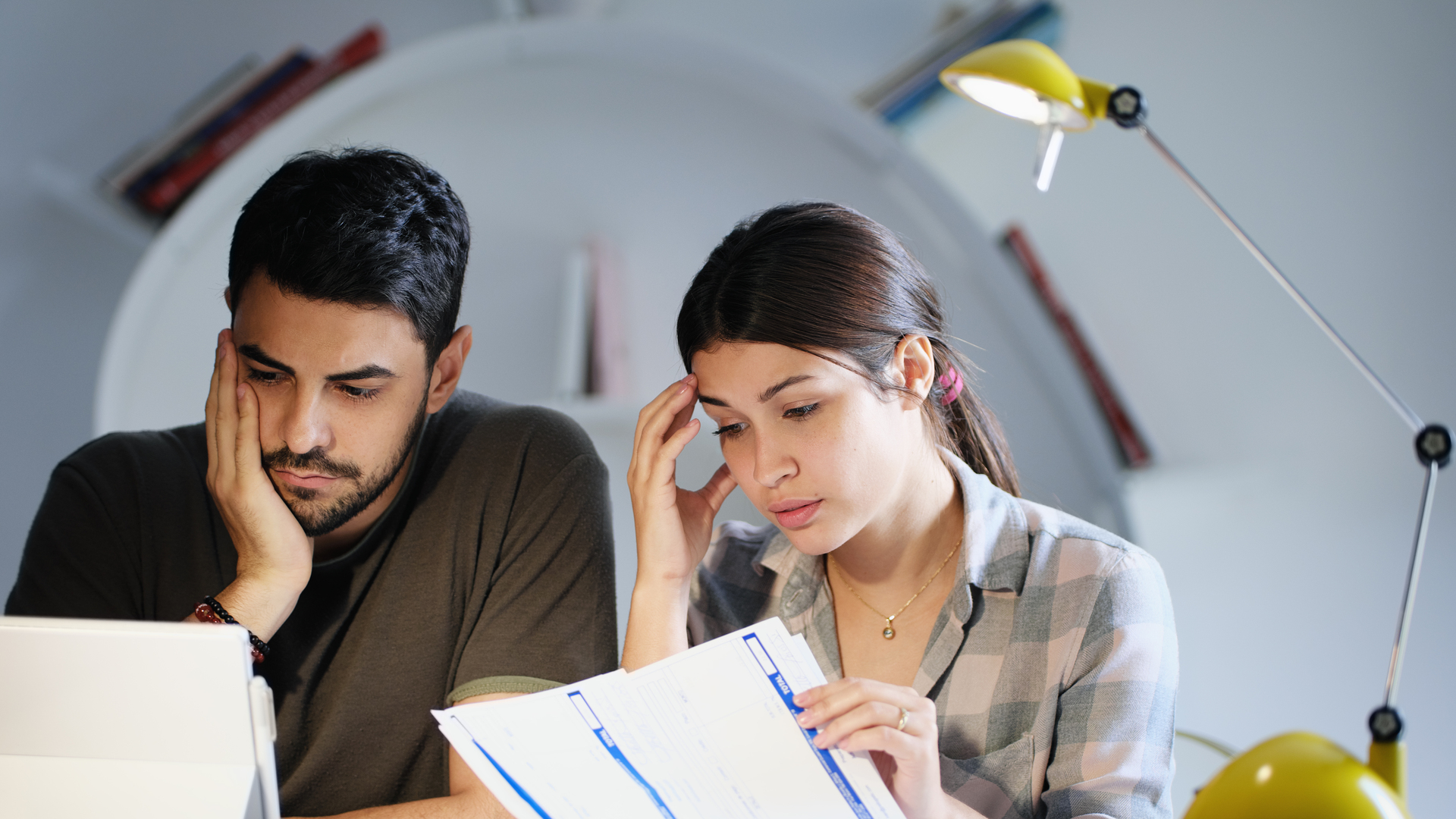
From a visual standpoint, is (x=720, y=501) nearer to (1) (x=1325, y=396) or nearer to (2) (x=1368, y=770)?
(2) (x=1368, y=770)

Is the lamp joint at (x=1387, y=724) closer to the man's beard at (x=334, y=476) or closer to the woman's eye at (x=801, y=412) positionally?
the woman's eye at (x=801, y=412)

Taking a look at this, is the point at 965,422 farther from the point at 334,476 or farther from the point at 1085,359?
the point at 1085,359

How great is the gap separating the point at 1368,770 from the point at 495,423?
0.82 meters

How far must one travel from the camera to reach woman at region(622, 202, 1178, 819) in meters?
0.90

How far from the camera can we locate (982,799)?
92 cm

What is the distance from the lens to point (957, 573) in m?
0.98

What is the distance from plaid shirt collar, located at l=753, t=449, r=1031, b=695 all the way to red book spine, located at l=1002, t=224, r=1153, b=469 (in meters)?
0.94

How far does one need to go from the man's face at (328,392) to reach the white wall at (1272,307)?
4.23ft

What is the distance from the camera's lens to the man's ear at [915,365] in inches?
38.3

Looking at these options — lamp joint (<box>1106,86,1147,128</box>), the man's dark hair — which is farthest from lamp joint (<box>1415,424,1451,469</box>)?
the man's dark hair

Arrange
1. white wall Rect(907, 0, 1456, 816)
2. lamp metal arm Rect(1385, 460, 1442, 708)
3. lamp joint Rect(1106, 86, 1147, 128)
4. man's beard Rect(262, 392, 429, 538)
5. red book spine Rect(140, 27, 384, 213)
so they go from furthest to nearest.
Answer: red book spine Rect(140, 27, 384, 213), white wall Rect(907, 0, 1456, 816), man's beard Rect(262, 392, 429, 538), lamp joint Rect(1106, 86, 1147, 128), lamp metal arm Rect(1385, 460, 1442, 708)

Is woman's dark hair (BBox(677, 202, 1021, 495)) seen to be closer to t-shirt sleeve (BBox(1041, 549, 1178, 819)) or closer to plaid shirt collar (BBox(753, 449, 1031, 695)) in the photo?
plaid shirt collar (BBox(753, 449, 1031, 695))

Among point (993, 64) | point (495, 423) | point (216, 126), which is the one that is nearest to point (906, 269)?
point (993, 64)

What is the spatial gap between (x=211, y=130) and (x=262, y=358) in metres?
1.18
